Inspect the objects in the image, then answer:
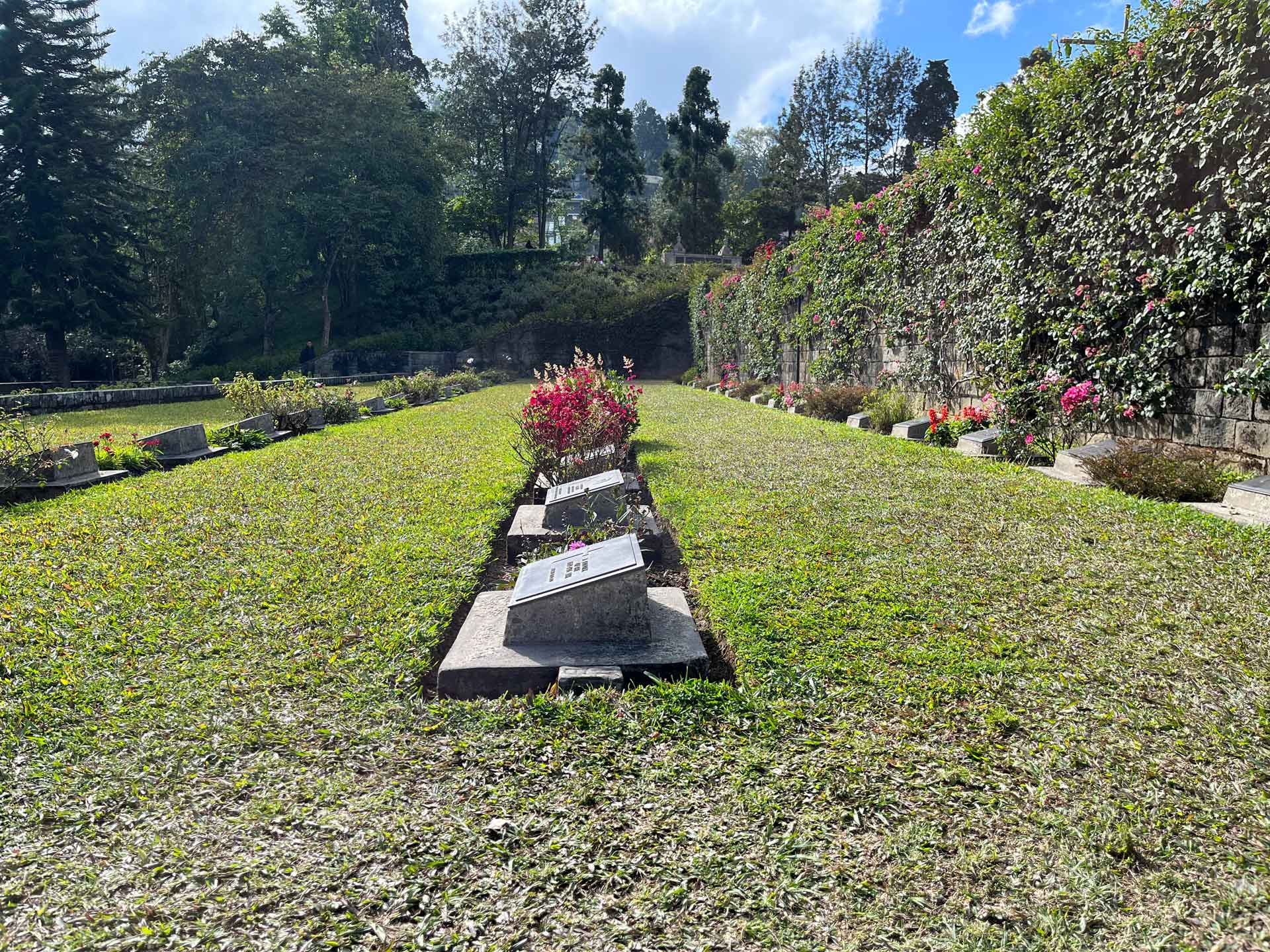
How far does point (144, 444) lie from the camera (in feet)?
25.2

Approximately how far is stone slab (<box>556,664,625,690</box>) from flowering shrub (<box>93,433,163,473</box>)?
21.6 ft

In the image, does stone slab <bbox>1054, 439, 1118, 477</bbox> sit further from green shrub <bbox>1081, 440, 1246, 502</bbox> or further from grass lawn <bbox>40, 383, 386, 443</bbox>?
grass lawn <bbox>40, 383, 386, 443</bbox>

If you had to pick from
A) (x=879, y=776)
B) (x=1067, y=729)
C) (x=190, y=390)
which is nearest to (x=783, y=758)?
(x=879, y=776)

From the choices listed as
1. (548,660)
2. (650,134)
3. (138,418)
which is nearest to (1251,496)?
(548,660)

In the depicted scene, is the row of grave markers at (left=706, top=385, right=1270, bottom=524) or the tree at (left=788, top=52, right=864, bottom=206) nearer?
the row of grave markers at (left=706, top=385, right=1270, bottom=524)

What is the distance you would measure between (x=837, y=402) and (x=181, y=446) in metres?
8.51

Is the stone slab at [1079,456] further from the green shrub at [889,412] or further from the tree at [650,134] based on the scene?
the tree at [650,134]

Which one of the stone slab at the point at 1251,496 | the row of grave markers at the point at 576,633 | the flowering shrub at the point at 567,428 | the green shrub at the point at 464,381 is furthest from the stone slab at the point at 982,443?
the green shrub at the point at 464,381

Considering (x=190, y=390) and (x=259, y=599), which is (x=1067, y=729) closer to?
(x=259, y=599)

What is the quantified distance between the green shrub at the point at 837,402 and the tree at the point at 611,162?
30.4 meters

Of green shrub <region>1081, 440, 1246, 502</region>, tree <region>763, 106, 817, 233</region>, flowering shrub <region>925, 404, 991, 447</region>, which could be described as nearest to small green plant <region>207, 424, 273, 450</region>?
flowering shrub <region>925, 404, 991, 447</region>

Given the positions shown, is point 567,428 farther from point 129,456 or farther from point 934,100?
point 934,100

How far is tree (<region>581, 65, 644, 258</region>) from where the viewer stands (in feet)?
125

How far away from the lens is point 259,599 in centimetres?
350
